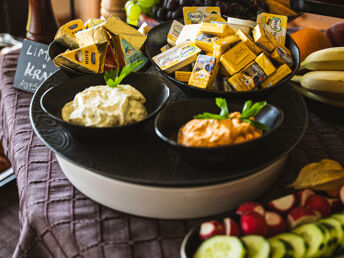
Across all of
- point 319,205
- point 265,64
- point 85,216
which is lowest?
point 85,216

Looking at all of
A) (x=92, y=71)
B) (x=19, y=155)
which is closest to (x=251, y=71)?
(x=92, y=71)

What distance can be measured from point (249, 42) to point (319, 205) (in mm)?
469

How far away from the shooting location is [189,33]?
1.03 meters

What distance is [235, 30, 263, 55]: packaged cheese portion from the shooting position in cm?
94

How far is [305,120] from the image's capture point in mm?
839

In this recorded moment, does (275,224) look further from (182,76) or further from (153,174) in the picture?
(182,76)

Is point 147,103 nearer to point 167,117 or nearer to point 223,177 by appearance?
point 167,117

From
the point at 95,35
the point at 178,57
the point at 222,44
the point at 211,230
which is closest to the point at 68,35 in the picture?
the point at 95,35

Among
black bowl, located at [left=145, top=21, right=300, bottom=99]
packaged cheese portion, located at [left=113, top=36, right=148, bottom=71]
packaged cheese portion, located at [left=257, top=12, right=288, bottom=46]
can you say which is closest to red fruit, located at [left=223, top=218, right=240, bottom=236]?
black bowl, located at [left=145, top=21, right=300, bottom=99]

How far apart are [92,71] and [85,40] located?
0.11 metres

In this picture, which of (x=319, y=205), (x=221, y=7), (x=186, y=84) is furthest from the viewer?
(x=221, y=7)

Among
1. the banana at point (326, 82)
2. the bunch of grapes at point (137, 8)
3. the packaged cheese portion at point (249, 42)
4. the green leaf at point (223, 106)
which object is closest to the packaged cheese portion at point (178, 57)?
the packaged cheese portion at point (249, 42)

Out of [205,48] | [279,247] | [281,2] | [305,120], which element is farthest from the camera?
[281,2]

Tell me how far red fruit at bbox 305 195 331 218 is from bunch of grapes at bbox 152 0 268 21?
862mm
